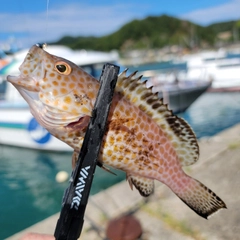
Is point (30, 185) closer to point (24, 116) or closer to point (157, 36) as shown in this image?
point (24, 116)

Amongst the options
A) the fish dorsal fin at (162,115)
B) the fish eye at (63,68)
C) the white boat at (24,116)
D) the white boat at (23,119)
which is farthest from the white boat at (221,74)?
the fish eye at (63,68)

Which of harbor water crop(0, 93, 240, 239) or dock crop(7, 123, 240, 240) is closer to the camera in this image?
dock crop(7, 123, 240, 240)

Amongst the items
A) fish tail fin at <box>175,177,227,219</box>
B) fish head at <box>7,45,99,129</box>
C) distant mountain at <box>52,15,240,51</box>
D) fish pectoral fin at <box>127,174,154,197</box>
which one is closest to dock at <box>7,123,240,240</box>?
fish tail fin at <box>175,177,227,219</box>

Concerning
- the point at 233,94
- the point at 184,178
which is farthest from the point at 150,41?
the point at 184,178

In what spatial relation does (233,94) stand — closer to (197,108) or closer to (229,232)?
(197,108)

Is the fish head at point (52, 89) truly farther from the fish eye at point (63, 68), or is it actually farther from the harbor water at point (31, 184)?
the harbor water at point (31, 184)

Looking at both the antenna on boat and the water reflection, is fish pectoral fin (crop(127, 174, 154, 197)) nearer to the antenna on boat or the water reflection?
the antenna on boat
